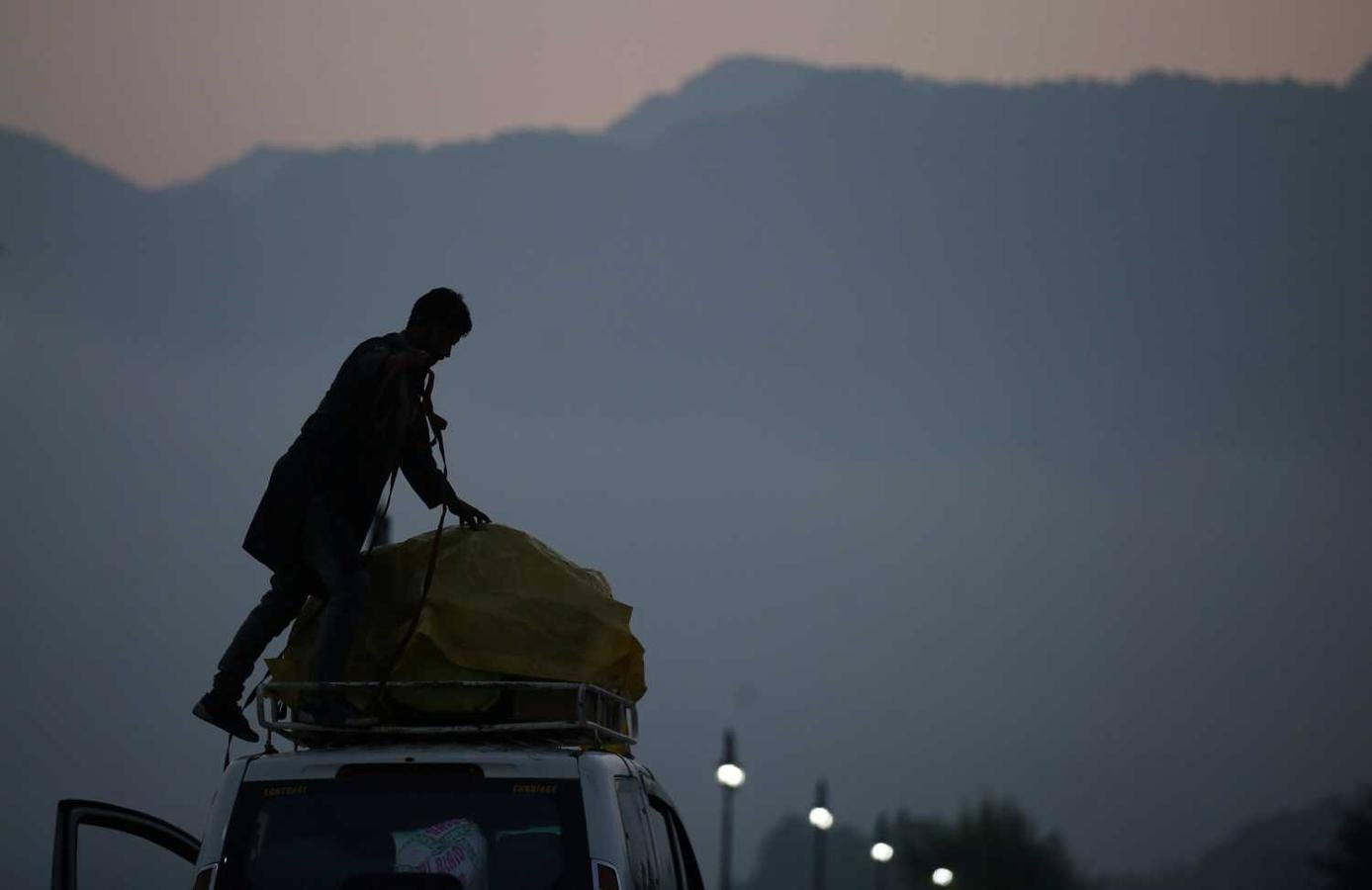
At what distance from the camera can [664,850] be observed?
8.16 m

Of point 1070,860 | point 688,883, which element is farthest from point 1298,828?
point 688,883

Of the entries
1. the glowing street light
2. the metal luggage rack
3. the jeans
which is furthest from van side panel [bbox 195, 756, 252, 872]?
the glowing street light

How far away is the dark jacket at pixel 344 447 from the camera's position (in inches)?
335

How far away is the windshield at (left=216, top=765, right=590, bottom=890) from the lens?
6.68m

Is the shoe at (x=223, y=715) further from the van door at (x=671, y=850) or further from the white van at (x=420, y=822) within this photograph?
the van door at (x=671, y=850)

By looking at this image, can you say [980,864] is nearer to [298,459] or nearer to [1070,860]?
[1070,860]

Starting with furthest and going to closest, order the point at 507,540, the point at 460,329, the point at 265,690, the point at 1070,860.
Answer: the point at 1070,860 < the point at 460,329 < the point at 507,540 < the point at 265,690

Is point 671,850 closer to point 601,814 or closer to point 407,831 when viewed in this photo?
point 601,814

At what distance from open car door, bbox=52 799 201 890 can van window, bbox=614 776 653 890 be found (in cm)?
161

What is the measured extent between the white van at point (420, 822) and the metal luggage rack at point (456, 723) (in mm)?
191

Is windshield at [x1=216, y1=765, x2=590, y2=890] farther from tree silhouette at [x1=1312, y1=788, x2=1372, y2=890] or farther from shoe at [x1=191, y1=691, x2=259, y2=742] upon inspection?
tree silhouette at [x1=1312, y1=788, x2=1372, y2=890]

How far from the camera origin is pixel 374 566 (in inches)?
334

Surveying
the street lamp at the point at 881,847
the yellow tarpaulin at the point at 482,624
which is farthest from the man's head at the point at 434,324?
the street lamp at the point at 881,847

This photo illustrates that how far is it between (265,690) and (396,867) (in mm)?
1290
